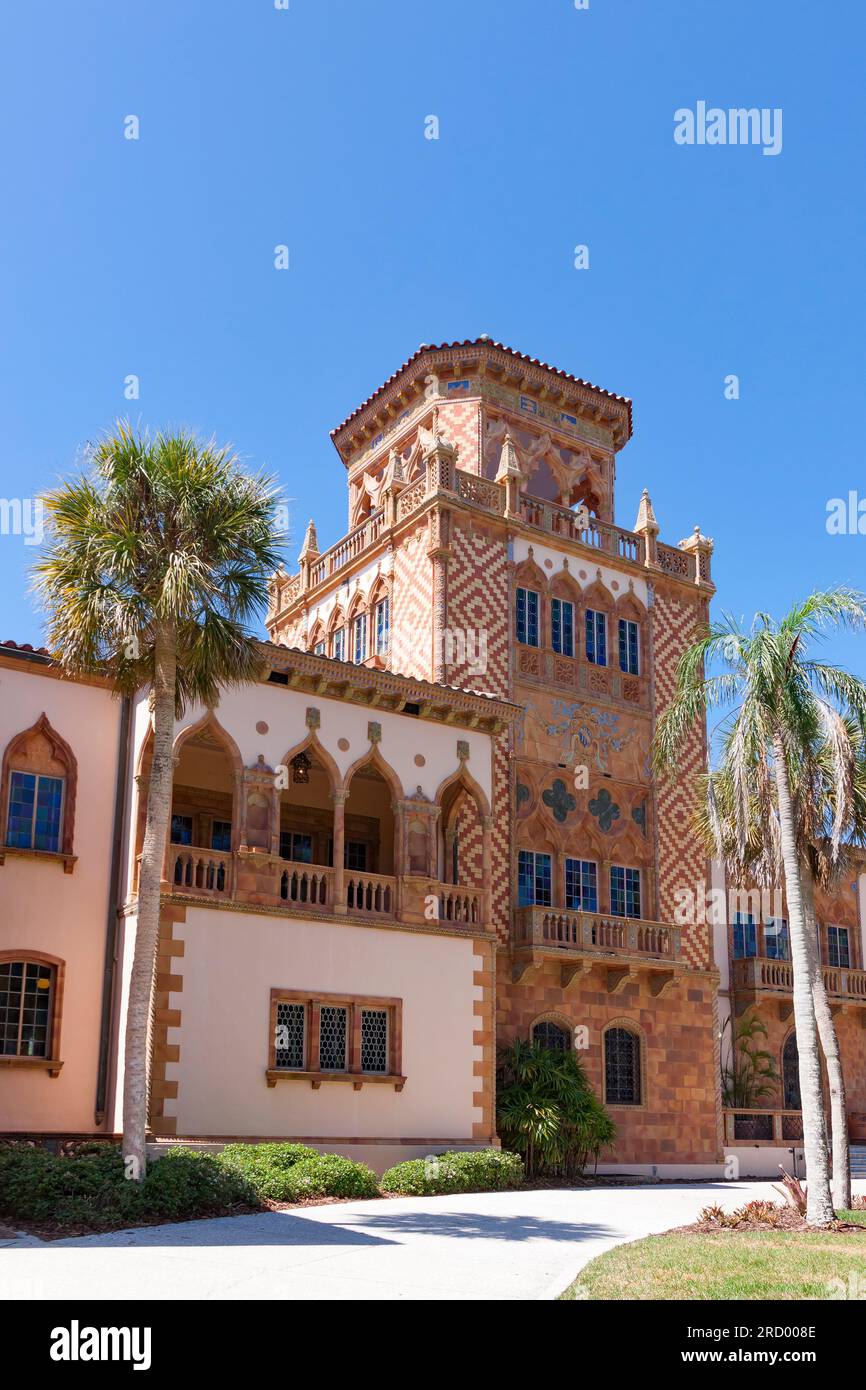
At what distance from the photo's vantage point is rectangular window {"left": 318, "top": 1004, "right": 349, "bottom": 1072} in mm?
23802

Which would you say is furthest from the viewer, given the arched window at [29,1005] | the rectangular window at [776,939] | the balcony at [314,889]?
the rectangular window at [776,939]

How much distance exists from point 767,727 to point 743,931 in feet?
55.6

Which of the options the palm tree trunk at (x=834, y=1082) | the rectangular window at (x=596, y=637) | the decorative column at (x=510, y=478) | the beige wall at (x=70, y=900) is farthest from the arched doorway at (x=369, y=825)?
the palm tree trunk at (x=834, y=1082)

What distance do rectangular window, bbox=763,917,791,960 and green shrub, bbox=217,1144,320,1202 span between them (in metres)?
19.4

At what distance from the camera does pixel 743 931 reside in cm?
→ 3562

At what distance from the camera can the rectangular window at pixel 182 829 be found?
2789 cm

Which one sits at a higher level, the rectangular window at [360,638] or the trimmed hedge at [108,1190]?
the rectangular window at [360,638]

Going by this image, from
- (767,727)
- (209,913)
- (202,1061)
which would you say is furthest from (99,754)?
(767,727)

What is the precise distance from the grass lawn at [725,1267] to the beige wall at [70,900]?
36.0 ft

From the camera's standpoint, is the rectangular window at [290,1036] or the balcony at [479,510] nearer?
the rectangular window at [290,1036]

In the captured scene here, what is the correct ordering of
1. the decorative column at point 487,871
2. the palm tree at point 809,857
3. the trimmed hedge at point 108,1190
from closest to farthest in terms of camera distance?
1. the trimmed hedge at point 108,1190
2. the palm tree at point 809,857
3. the decorative column at point 487,871

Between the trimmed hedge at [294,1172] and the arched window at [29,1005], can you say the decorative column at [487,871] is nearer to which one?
the trimmed hedge at [294,1172]

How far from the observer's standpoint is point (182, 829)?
92.0ft

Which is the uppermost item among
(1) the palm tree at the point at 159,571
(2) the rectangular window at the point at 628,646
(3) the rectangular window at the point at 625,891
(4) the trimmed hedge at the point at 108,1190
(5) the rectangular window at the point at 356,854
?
(2) the rectangular window at the point at 628,646
